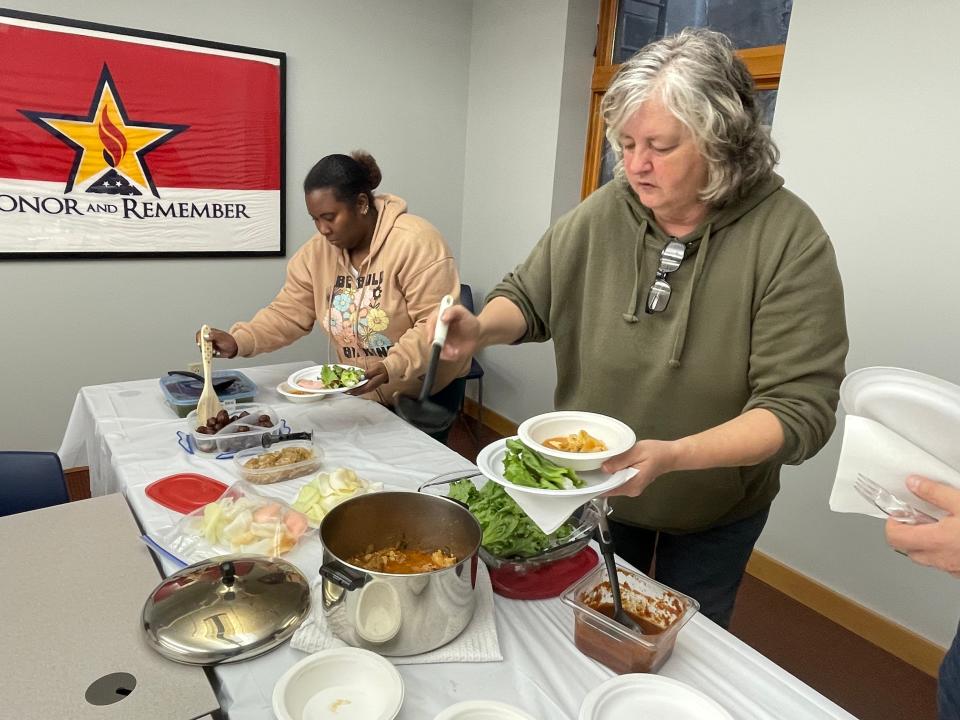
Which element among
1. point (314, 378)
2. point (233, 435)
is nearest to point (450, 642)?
point (233, 435)

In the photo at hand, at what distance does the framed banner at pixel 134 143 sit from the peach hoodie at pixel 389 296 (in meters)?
1.26

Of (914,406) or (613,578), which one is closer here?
(914,406)

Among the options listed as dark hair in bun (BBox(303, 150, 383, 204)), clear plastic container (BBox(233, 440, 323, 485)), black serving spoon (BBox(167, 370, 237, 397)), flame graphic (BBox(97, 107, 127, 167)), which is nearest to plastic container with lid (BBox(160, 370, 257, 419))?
black serving spoon (BBox(167, 370, 237, 397))

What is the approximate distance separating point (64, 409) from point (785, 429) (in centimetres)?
320

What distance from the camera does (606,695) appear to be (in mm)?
834

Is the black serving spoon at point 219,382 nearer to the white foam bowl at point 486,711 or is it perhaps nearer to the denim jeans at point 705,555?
the denim jeans at point 705,555

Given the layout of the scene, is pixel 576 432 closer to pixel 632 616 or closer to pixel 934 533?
pixel 632 616

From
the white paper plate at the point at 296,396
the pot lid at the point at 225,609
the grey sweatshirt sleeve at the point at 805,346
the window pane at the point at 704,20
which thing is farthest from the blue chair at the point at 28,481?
the window pane at the point at 704,20

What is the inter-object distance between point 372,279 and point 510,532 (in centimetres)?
113

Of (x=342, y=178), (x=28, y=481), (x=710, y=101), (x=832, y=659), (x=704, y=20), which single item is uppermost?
(x=704, y=20)

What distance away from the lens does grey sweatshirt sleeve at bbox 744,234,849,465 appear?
110 centimetres

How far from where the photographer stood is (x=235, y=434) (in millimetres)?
1632

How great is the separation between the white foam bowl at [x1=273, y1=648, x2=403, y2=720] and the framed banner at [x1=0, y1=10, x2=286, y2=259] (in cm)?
277

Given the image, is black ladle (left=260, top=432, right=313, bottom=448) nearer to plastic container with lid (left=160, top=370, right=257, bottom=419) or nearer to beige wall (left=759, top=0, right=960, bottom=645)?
plastic container with lid (left=160, top=370, right=257, bottom=419)
